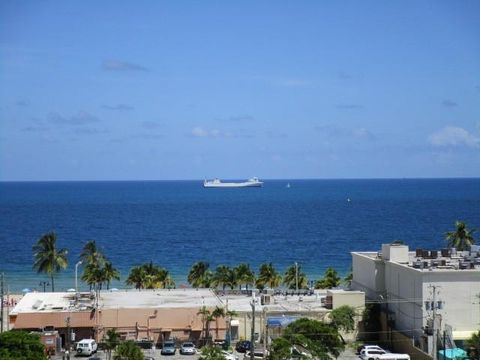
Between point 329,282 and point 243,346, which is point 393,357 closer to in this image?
point 243,346

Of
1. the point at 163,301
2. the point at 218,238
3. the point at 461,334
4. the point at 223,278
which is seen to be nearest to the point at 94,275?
the point at 223,278

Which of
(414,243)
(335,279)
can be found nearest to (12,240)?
(414,243)

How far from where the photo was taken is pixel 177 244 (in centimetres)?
14138

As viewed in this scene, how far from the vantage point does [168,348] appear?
46.9 m

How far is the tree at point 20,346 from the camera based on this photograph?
35625mm

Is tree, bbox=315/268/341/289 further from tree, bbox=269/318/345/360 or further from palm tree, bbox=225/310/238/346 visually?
tree, bbox=269/318/345/360

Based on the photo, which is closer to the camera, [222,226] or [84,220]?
[222,226]

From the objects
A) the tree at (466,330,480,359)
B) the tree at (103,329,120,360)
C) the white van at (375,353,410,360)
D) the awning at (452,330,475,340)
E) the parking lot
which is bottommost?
the parking lot

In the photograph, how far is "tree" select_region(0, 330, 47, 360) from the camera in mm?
35625

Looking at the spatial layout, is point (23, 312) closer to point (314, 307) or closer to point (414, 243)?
point (314, 307)

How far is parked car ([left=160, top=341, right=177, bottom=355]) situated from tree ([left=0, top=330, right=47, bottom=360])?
11.0 meters

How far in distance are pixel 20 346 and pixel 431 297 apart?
22657 millimetres

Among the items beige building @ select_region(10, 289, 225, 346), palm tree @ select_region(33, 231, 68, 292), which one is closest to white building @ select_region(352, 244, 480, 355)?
beige building @ select_region(10, 289, 225, 346)

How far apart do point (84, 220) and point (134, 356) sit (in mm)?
154314
